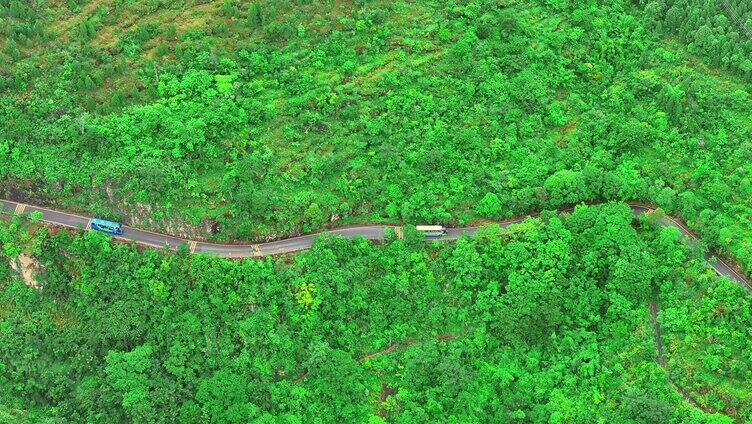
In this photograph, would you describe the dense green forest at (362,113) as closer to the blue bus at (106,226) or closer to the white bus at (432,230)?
the white bus at (432,230)

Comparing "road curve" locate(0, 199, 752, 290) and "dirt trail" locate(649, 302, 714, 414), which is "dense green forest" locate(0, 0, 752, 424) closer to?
"dirt trail" locate(649, 302, 714, 414)

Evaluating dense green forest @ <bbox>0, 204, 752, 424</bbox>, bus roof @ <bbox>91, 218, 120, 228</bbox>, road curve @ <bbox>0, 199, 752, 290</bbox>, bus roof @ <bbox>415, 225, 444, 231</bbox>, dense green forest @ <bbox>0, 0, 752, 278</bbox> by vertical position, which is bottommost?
dense green forest @ <bbox>0, 204, 752, 424</bbox>

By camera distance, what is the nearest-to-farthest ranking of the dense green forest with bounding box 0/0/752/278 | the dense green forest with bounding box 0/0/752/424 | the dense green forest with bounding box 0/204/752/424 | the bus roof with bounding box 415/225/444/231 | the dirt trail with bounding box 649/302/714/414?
1. the dirt trail with bounding box 649/302/714/414
2. the dense green forest with bounding box 0/204/752/424
3. the dense green forest with bounding box 0/0/752/424
4. the dense green forest with bounding box 0/0/752/278
5. the bus roof with bounding box 415/225/444/231

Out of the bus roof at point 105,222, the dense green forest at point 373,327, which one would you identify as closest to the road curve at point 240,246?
the bus roof at point 105,222

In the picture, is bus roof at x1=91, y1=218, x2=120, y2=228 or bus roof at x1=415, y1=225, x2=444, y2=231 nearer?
bus roof at x1=91, y1=218, x2=120, y2=228

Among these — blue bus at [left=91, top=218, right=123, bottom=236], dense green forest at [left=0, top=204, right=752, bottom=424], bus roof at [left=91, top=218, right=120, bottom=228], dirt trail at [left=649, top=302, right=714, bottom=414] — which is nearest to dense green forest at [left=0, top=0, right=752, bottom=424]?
dense green forest at [left=0, top=204, right=752, bottom=424]

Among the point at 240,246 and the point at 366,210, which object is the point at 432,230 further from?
the point at 240,246
